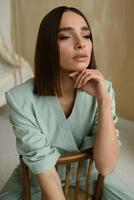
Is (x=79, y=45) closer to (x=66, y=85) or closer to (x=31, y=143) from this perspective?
(x=66, y=85)

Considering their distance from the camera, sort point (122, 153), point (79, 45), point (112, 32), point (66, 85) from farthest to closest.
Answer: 1. point (112, 32)
2. point (122, 153)
3. point (66, 85)
4. point (79, 45)

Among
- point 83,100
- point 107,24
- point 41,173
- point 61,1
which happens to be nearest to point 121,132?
point 107,24

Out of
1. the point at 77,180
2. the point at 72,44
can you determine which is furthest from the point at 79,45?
the point at 77,180

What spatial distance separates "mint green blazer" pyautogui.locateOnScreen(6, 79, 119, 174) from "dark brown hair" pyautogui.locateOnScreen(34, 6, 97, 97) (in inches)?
1.4

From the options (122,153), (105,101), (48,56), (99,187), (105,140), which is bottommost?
(122,153)

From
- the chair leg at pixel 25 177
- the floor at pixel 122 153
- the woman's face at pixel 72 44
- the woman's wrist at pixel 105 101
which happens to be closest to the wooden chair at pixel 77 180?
the chair leg at pixel 25 177

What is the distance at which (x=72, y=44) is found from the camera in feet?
3.27

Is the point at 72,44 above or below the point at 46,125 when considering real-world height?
above

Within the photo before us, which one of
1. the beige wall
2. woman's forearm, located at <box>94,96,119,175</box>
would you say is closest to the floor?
the beige wall

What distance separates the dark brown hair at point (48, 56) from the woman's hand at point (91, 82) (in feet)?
0.22

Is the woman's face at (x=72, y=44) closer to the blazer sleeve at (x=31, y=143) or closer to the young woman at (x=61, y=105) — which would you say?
the young woman at (x=61, y=105)

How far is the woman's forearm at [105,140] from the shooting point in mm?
1004

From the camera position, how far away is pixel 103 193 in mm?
1208

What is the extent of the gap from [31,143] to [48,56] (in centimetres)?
28
